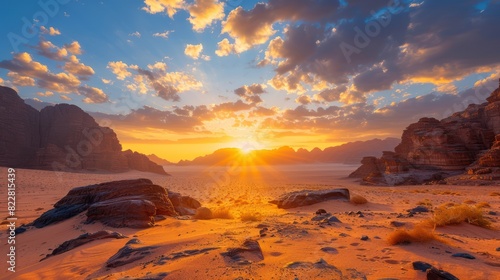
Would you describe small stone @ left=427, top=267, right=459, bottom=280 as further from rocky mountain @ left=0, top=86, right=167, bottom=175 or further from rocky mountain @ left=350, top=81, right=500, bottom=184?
rocky mountain @ left=0, top=86, right=167, bottom=175

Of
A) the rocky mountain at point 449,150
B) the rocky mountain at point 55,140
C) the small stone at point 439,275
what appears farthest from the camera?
the rocky mountain at point 55,140

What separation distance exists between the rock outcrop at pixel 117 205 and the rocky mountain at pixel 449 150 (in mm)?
39544

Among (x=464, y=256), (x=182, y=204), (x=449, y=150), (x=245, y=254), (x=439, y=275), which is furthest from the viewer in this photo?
(x=449, y=150)

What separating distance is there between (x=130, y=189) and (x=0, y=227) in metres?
5.88

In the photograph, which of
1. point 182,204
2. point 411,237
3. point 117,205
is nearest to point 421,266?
point 411,237

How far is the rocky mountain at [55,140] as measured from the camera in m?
59.9

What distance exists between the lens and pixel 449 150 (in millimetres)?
39719

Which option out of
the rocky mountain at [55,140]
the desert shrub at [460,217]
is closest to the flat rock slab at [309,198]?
the desert shrub at [460,217]

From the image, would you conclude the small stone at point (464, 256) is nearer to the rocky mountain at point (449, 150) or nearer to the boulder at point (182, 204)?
the boulder at point (182, 204)

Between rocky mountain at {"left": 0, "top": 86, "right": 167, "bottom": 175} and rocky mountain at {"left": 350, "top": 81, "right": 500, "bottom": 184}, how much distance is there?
224 feet

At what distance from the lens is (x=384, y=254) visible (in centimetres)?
498

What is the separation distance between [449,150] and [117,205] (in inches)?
1863

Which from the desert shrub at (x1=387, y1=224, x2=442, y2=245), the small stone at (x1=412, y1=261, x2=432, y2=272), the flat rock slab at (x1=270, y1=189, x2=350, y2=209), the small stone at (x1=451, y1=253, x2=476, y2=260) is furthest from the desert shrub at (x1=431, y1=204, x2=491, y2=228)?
the flat rock slab at (x1=270, y1=189, x2=350, y2=209)

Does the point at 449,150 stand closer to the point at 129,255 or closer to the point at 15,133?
the point at 129,255
